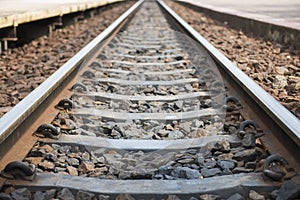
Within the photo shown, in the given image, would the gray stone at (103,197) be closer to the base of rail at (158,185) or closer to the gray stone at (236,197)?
the base of rail at (158,185)

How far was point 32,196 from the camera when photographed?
6.97ft

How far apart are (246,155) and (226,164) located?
0.14 meters

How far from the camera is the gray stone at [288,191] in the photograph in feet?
6.66

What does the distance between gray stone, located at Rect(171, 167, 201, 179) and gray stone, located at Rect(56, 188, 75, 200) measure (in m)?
0.50

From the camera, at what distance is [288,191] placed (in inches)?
81.0

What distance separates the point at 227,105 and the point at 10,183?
1743 millimetres

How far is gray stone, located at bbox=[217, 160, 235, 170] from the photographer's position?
2436 mm

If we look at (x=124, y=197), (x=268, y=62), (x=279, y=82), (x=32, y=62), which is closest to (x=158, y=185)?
(x=124, y=197)

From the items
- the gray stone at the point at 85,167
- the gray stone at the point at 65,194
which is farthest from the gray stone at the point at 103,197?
the gray stone at the point at 85,167

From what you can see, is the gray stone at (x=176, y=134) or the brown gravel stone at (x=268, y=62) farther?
the brown gravel stone at (x=268, y=62)

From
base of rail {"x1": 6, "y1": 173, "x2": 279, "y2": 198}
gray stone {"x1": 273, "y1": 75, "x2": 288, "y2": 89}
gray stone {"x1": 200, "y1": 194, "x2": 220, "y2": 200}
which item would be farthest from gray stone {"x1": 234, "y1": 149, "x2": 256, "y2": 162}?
gray stone {"x1": 273, "y1": 75, "x2": 288, "y2": 89}

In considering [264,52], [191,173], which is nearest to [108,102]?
[191,173]

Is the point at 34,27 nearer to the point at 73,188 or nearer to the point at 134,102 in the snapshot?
the point at 134,102

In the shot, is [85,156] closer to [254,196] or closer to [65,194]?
[65,194]
